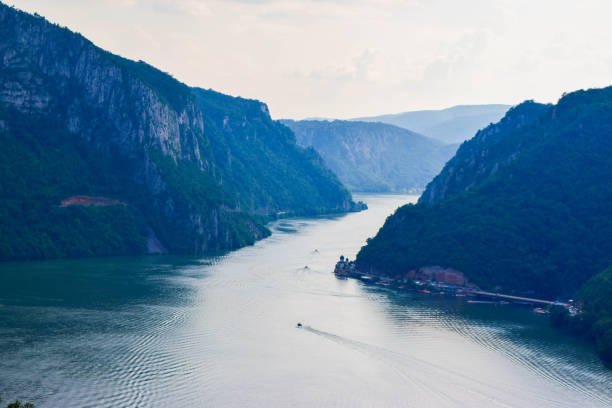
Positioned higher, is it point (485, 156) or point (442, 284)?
point (485, 156)

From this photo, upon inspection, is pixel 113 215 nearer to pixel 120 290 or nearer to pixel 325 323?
pixel 120 290

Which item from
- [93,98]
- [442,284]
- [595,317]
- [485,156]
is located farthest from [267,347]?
[93,98]

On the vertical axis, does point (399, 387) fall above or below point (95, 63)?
below

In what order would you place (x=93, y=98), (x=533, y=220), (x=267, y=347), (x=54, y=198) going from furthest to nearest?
(x=93, y=98) → (x=54, y=198) → (x=533, y=220) → (x=267, y=347)

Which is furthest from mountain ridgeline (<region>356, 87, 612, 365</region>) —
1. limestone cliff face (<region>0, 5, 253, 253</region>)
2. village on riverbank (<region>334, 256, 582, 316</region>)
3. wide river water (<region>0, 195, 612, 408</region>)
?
limestone cliff face (<region>0, 5, 253, 253</region>)

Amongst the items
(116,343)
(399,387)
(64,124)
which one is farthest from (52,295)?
(64,124)

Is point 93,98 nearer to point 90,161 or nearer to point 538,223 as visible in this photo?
point 90,161

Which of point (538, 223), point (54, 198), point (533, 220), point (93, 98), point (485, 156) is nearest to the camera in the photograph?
point (538, 223)
